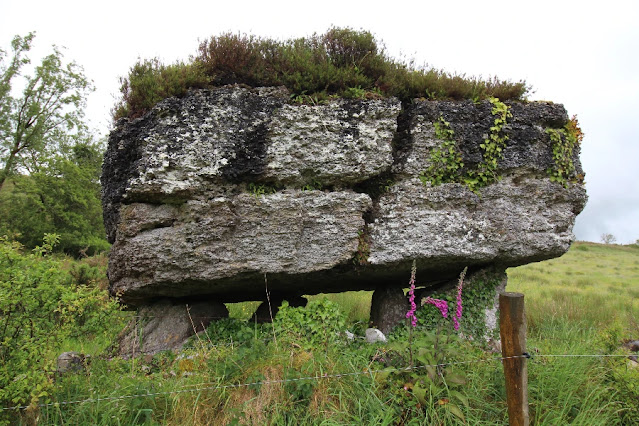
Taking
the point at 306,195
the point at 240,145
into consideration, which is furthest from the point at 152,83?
the point at 306,195

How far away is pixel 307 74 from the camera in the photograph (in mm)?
5848

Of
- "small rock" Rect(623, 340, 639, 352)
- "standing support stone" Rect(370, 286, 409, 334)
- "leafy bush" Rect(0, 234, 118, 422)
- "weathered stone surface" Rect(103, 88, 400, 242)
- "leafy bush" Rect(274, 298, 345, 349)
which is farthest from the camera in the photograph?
"standing support stone" Rect(370, 286, 409, 334)

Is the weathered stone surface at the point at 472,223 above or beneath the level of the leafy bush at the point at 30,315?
above

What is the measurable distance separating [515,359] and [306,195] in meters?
3.21

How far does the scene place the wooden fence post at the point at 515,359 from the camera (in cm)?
339

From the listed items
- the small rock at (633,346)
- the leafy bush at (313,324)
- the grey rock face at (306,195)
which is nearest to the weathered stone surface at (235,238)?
the grey rock face at (306,195)

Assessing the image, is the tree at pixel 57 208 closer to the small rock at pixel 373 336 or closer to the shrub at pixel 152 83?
the shrub at pixel 152 83

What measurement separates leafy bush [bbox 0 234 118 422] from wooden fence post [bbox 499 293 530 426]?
3.66m

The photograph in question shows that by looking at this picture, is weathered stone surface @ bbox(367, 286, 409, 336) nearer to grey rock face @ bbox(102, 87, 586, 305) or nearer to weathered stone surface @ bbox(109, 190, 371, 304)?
grey rock face @ bbox(102, 87, 586, 305)

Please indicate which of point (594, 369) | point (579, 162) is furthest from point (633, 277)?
point (594, 369)

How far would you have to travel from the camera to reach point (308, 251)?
223 inches

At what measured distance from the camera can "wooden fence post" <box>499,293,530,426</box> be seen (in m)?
3.39

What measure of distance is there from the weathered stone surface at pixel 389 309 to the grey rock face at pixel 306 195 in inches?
26.2

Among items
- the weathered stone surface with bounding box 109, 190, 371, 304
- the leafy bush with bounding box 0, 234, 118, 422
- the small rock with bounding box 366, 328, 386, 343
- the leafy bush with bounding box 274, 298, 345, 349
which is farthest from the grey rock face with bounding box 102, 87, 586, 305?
the leafy bush with bounding box 0, 234, 118, 422
